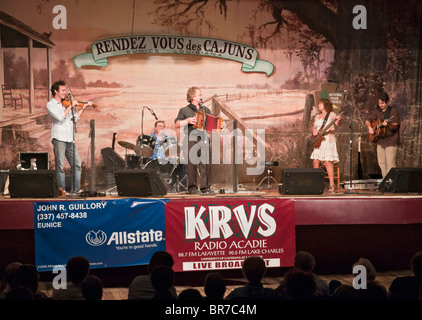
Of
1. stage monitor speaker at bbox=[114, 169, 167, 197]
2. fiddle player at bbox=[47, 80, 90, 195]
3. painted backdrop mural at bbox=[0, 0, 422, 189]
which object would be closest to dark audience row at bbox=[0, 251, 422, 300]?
stage monitor speaker at bbox=[114, 169, 167, 197]

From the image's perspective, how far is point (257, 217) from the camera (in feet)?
20.2

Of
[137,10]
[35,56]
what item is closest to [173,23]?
[137,10]

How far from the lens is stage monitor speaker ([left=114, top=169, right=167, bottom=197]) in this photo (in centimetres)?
652

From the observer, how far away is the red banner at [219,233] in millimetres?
6051

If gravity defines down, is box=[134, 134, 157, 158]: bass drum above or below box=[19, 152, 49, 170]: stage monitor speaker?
above

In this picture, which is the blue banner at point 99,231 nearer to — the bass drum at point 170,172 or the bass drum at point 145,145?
the bass drum at point 145,145

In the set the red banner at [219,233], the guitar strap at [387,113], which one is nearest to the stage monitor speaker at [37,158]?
the red banner at [219,233]

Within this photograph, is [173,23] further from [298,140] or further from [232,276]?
[232,276]

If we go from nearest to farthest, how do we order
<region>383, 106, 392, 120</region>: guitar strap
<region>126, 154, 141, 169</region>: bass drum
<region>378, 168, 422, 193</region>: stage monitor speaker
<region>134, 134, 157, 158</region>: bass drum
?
<region>378, 168, 422, 193</region>: stage monitor speaker, <region>383, 106, 392, 120</region>: guitar strap, <region>134, 134, 157, 158</region>: bass drum, <region>126, 154, 141, 169</region>: bass drum

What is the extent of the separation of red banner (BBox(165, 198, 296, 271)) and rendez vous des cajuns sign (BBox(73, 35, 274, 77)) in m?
4.83

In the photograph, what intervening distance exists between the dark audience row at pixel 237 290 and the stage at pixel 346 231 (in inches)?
71.2

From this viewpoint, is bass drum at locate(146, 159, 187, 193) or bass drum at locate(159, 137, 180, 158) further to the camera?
bass drum at locate(159, 137, 180, 158)

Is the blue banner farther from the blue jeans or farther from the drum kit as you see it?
the drum kit

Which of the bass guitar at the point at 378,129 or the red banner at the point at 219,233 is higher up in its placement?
the bass guitar at the point at 378,129
